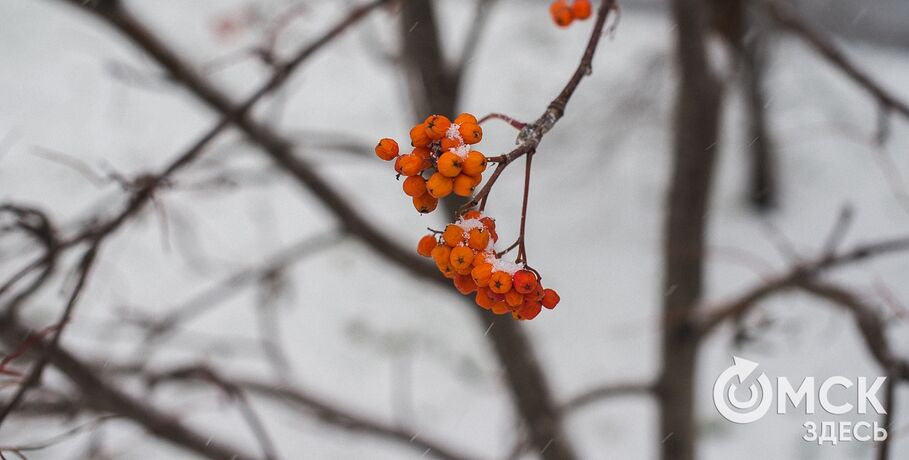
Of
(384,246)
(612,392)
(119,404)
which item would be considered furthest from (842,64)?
(119,404)

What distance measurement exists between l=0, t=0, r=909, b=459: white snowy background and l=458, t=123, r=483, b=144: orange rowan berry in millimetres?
2755

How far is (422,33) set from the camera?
66.7 inches

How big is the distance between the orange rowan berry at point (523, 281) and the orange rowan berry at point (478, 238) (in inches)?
1.5

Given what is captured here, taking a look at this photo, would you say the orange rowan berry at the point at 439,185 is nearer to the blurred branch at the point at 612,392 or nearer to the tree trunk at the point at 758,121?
the blurred branch at the point at 612,392

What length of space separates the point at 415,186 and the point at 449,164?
0.16ft

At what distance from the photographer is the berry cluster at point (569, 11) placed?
83cm

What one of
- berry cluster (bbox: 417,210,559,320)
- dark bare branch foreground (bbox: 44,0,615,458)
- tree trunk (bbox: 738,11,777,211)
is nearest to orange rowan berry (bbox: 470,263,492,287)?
berry cluster (bbox: 417,210,559,320)

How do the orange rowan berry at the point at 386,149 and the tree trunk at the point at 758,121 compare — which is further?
the tree trunk at the point at 758,121

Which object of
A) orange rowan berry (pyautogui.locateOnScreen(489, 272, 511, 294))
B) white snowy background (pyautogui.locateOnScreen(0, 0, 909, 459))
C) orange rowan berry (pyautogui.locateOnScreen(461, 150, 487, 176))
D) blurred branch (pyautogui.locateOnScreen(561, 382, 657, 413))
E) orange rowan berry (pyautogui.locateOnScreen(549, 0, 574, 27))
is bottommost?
orange rowan berry (pyautogui.locateOnScreen(489, 272, 511, 294))

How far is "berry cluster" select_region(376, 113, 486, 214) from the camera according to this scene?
1.64ft

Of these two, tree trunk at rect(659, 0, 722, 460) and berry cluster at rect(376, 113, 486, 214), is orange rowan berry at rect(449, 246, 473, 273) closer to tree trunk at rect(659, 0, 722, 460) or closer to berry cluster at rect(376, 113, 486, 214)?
berry cluster at rect(376, 113, 486, 214)

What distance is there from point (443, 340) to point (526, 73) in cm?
251

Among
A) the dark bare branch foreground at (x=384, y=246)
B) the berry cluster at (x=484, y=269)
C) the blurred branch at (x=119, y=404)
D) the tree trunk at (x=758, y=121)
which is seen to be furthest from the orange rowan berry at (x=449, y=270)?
the tree trunk at (x=758, y=121)

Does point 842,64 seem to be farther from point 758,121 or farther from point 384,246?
point 758,121
